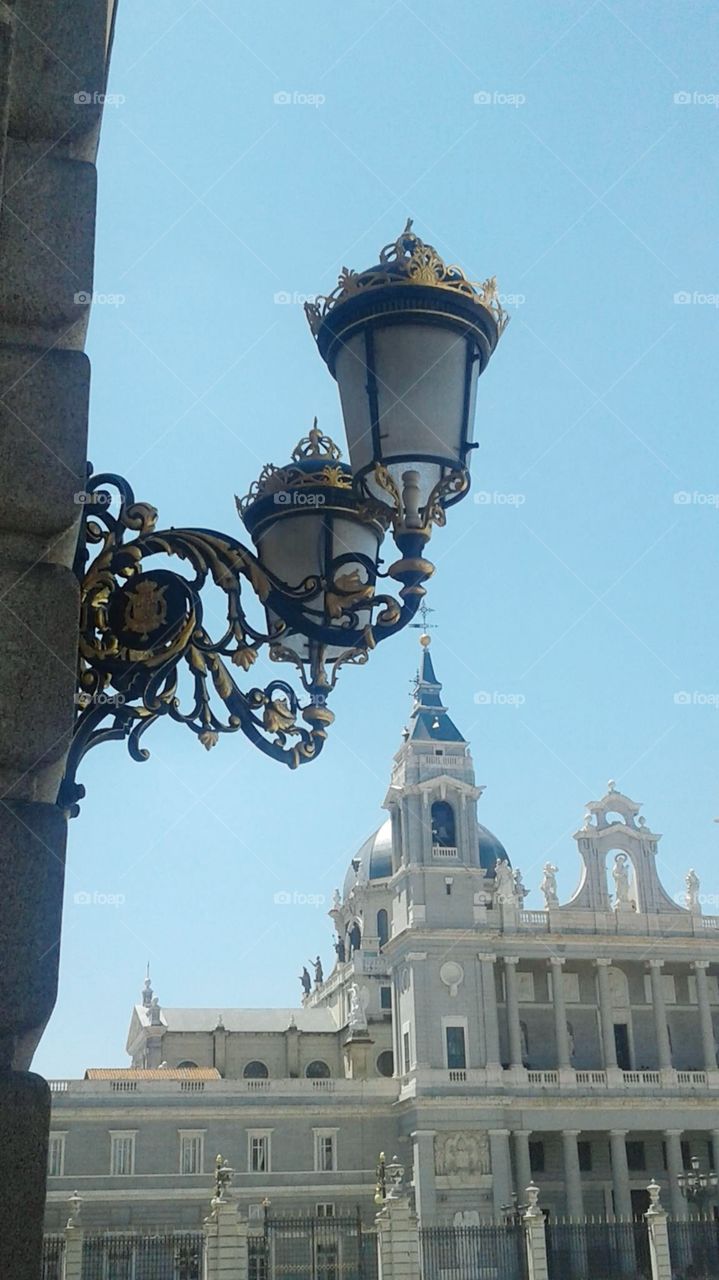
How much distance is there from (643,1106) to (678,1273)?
13.4m

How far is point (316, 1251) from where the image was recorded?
20656mm

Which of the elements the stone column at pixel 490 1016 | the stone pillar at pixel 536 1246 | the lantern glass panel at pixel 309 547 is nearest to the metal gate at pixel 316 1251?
the stone pillar at pixel 536 1246

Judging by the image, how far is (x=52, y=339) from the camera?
276 cm

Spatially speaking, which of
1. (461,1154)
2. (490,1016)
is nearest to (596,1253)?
(461,1154)

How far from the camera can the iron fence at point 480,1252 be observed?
21.1 meters

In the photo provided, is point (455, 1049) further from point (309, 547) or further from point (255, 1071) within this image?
point (309, 547)

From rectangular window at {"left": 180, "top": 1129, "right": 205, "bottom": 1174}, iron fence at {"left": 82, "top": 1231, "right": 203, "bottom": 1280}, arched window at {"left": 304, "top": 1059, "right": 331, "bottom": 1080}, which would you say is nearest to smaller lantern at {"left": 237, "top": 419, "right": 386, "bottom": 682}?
iron fence at {"left": 82, "top": 1231, "right": 203, "bottom": 1280}

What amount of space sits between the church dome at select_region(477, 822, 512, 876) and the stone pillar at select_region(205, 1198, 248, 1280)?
34.1 meters

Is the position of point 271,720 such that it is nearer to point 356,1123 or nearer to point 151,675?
point 151,675

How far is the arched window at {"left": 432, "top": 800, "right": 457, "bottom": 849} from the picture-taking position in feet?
137

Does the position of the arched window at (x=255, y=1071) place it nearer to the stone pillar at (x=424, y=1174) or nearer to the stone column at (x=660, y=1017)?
the stone pillar at (x=424, y=1174)

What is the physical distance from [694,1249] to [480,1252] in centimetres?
734

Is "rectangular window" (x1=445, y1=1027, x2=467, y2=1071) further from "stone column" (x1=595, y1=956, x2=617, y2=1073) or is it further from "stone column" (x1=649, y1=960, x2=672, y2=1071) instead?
"stone column" (x1=649, y1=960, x2=672, y2=1071)

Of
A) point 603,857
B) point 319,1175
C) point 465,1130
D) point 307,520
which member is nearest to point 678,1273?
point 465,1130
